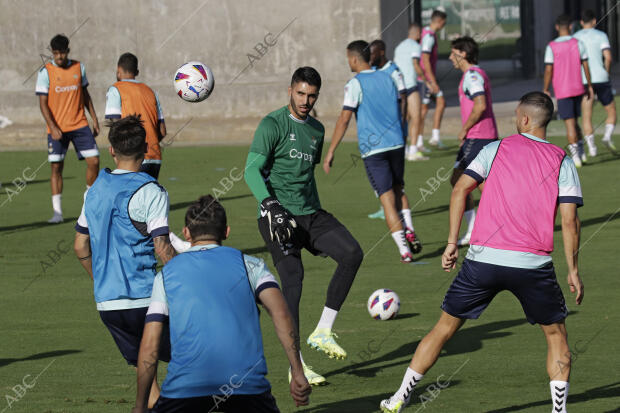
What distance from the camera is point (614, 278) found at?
10516mm

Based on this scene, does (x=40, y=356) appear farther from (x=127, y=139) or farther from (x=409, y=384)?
(x=409, y=384)

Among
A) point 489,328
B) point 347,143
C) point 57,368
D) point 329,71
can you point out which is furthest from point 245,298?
point 329,71

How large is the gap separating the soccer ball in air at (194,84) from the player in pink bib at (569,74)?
298 inches

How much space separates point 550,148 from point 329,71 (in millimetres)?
17862

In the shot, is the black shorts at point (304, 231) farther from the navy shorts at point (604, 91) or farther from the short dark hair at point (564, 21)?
the navy shorts at point (604, 91)

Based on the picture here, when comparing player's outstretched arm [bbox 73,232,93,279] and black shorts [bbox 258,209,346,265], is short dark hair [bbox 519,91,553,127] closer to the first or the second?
black shorts [bbox 258,209,346,265]

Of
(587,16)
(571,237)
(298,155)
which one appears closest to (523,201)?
(571,237)

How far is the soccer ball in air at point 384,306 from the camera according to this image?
9.20m

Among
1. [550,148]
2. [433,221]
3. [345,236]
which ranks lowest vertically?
[433,221]

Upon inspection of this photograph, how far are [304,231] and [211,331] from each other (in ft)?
10.4

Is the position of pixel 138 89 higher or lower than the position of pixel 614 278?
higher

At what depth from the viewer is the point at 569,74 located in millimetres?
17625

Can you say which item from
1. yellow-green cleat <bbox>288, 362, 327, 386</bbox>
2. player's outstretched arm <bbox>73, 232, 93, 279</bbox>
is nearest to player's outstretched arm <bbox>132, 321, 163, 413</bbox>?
player's outstretched arm <bbox>73, 232, 93, 279</bbox>

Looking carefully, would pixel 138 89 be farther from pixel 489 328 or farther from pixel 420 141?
pixel 420 141
